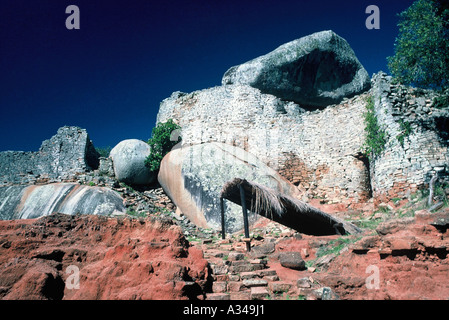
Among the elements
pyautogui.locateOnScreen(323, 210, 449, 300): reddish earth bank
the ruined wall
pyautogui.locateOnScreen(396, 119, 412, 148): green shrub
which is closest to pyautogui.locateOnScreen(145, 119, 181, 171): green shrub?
the ruined wall

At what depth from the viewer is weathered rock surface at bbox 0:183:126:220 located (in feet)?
36.2

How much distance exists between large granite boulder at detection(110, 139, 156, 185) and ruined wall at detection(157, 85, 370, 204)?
9.12ft

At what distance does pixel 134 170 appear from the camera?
48.3 ft

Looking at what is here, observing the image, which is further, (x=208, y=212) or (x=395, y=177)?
(x=208, y=212)

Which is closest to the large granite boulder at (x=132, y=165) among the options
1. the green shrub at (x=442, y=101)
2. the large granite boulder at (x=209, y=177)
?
the large granite boulder at (x=209, y=177)

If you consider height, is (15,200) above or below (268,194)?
above

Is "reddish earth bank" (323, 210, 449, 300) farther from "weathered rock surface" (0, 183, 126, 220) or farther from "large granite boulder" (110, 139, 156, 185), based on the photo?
"large granite boulder" (110, 139, 156, 185)

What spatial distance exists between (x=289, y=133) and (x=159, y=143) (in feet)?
24.4

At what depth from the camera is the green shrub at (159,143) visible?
49.2 ft

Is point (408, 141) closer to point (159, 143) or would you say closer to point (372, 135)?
point (372, 135)
